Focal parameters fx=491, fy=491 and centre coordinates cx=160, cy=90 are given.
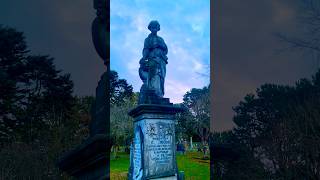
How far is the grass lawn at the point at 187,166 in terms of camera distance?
1205cm

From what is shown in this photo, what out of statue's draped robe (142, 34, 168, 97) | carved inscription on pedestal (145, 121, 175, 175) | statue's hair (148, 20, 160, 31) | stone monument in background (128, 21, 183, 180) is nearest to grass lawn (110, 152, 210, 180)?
carved inscription on pedestal (145, 121, 175, 175)

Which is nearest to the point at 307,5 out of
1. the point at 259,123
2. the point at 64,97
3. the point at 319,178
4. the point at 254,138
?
the point at 319,178

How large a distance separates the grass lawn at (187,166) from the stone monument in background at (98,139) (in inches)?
66.1

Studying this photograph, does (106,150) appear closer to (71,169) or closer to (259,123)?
(71,169)

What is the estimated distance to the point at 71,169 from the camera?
11008 mm

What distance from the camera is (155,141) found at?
1107 centimetres

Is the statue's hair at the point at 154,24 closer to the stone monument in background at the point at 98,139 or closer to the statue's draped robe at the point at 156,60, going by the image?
the statue's draped robe at the point at 156,60

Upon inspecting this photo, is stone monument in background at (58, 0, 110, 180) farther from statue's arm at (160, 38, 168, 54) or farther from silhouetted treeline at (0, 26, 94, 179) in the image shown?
silhouetted treeline at (0, 26, 94, 179)

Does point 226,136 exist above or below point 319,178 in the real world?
above

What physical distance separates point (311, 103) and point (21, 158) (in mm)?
10042

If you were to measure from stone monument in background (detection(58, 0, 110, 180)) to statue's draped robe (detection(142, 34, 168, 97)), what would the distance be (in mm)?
1019

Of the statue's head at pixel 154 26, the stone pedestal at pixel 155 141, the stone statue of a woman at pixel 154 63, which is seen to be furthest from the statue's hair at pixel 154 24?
the stone pedestal at pixel 155 141

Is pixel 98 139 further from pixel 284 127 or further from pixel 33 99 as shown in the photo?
pixel 33 99

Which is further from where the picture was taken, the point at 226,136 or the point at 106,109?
the point at 226,136
